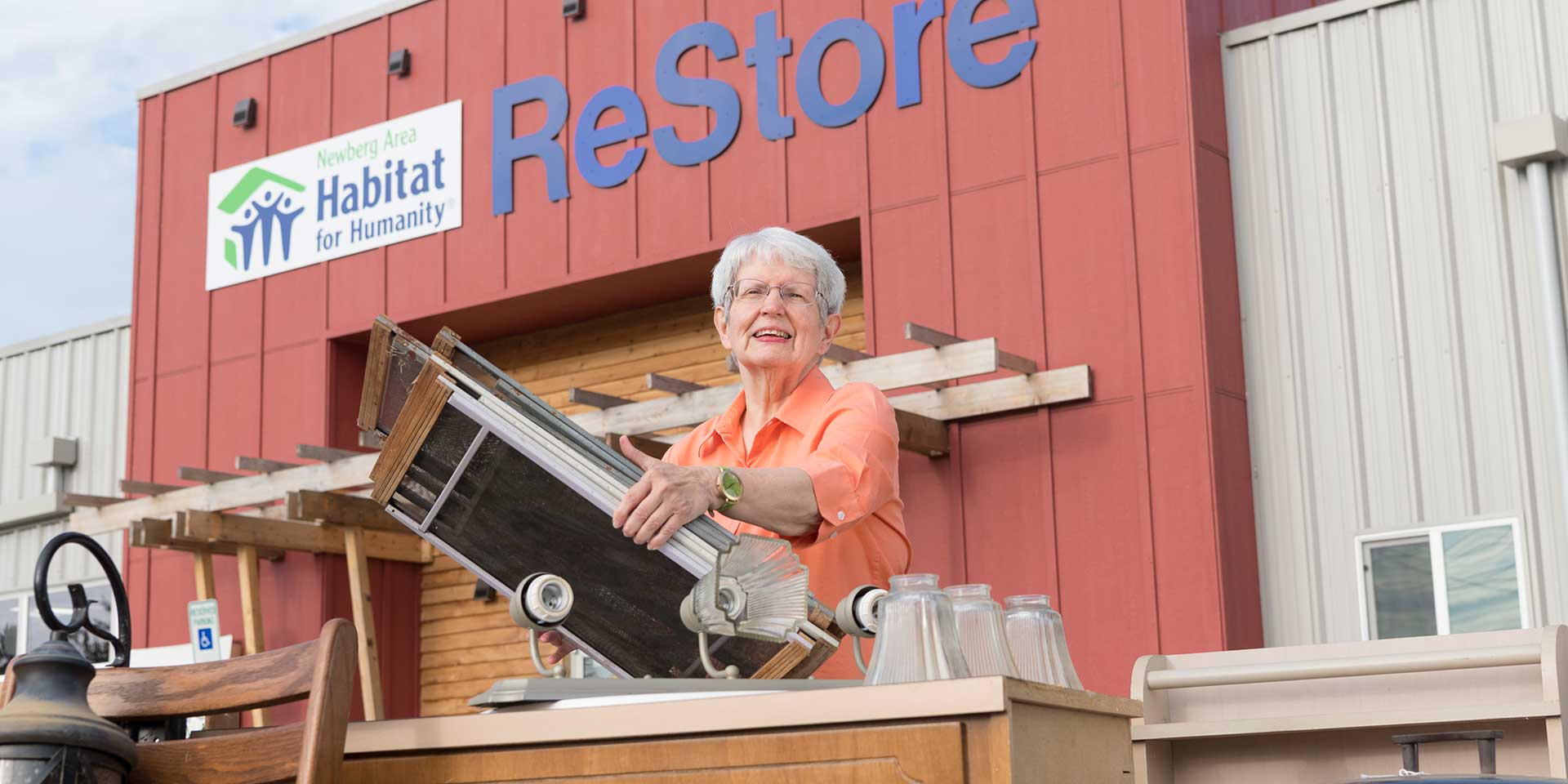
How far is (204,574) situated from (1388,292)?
25.8 feet

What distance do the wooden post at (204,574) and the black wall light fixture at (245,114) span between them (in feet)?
10.6

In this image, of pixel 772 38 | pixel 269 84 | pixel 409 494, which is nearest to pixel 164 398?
pixel 269 84

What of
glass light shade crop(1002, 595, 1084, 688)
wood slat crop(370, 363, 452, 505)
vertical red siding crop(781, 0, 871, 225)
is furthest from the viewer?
vertical red siding crop(781, 0, 871, 225)

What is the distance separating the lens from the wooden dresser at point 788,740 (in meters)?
1.63

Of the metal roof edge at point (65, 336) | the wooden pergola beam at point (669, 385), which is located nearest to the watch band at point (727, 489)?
the wooden pergola beam at point (669, 385)

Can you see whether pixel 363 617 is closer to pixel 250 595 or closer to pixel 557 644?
pixel 250 595

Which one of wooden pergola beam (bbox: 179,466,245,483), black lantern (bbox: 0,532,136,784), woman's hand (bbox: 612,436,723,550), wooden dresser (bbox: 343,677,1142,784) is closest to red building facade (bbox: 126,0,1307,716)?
wooden pergola beam (bbox: 179,466,245,483)

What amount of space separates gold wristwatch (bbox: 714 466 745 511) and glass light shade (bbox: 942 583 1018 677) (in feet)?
1.43

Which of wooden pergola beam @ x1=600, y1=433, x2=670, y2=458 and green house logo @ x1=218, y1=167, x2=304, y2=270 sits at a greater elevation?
green house logo @ x1=218, y1=167, x2=304, y2=270

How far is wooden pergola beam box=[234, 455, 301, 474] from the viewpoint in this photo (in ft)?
34.1

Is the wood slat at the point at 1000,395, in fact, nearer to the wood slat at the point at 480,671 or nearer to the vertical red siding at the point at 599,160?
the vertical red siding at the point at 599,160

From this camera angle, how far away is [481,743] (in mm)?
1835

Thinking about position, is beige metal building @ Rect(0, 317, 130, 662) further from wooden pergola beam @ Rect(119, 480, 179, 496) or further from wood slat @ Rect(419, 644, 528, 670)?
wood slat @ Rect(419, 644, 528, 670)

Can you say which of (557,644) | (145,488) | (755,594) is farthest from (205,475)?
(755,594)
